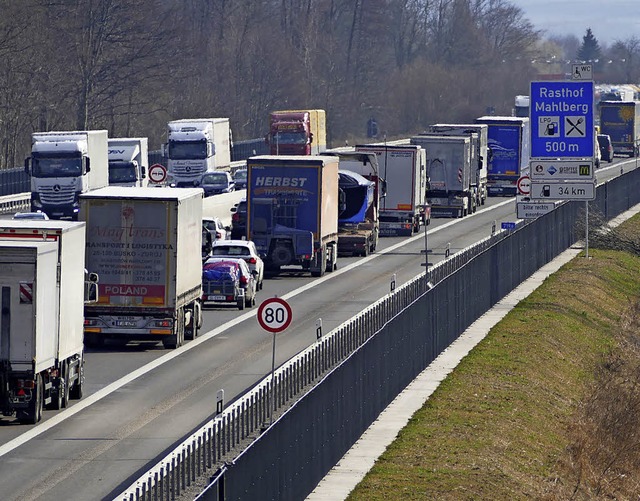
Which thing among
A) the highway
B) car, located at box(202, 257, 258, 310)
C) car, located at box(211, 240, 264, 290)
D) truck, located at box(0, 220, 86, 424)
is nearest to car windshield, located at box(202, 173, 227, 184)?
the highway

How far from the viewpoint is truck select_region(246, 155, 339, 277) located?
49156mm

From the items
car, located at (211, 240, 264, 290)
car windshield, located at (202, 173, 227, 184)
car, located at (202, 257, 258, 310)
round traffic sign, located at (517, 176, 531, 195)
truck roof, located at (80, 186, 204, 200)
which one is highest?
truck roof, located at (80, 186, 204, 200)

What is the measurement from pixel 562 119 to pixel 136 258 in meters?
19.4

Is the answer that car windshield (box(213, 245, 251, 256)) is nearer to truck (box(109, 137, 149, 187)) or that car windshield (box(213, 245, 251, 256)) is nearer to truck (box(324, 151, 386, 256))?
truck (box(324, 151, 386, 256))

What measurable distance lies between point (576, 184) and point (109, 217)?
19.5 metres

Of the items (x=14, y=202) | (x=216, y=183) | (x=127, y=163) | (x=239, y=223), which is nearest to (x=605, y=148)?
(x=216, y=183)

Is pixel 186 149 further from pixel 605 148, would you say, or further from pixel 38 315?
pixel 38 315

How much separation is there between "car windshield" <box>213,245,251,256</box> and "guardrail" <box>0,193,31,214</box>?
967 inches

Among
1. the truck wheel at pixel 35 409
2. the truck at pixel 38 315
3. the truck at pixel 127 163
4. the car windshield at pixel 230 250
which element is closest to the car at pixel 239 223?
the car windshield at pixel 230 250

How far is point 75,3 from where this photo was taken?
108 meters

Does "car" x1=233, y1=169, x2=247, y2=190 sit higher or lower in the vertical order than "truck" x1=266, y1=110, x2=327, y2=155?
lower

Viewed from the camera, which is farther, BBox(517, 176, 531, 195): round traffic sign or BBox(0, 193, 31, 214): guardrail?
BBox(0, 193, 31, 214): guardrail

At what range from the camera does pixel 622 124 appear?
126688 millimetres

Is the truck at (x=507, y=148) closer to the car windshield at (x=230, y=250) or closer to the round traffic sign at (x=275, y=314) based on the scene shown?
the car windshield at (x=230, y=250)
